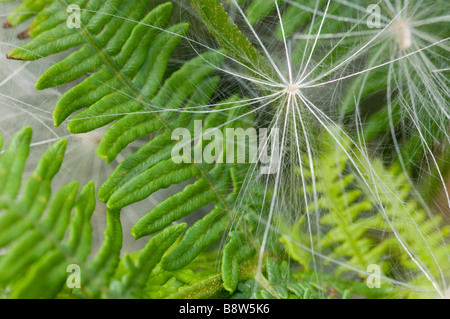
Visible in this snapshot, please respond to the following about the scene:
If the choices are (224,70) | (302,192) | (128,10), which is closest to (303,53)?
(224,70)

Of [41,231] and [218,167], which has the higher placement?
[218,167]

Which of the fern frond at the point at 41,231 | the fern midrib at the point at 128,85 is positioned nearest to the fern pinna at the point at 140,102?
the fern midrib at the point at 128,85

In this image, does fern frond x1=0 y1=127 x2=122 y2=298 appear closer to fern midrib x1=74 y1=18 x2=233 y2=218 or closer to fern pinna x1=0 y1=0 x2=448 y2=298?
fern pinna x1=0 y1=0 x2=448 y2=298

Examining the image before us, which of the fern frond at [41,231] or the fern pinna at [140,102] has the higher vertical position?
the fern pinna at [140,102]

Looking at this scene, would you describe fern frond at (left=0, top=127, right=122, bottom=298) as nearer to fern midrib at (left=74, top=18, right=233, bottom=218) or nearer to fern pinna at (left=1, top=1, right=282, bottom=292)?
fern pinna at (left=1, top=1, right=282, bottom=292)

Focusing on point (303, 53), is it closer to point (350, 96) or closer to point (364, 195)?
point (350, 96)

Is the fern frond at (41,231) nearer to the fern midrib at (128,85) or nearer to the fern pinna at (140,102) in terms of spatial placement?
the fern pinna at (140,102)

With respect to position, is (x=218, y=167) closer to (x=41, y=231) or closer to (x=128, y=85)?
(x=128, y=85)

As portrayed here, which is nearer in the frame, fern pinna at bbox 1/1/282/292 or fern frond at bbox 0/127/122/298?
fern frond at bbox 0/127/122/298

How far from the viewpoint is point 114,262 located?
1.14 m

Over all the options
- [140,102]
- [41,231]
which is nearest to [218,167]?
[140,102]

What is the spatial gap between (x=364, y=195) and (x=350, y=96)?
1.39ft

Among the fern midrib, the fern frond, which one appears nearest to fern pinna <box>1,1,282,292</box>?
the fern midrib

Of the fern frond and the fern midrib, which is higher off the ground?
the fern midrib
